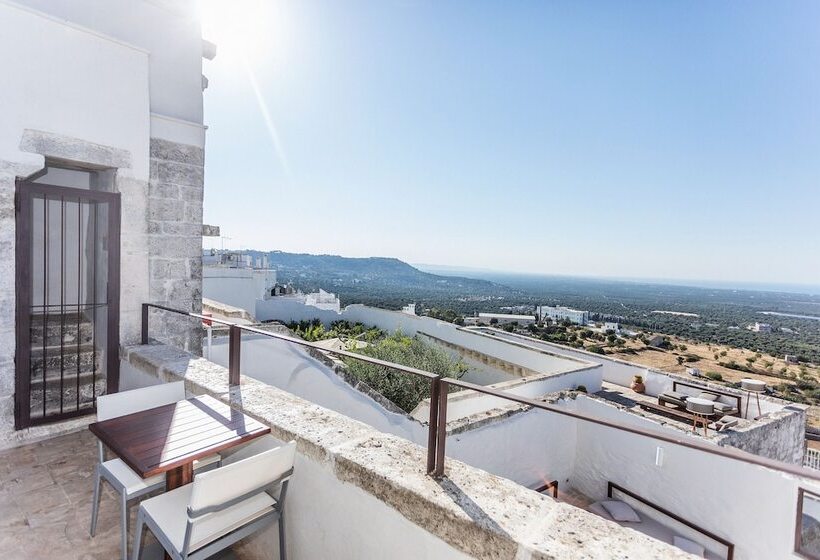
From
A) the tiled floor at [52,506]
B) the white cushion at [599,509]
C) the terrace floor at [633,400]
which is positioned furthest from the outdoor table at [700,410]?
the tiled floor at [52,506]

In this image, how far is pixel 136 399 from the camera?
2629 millimetres

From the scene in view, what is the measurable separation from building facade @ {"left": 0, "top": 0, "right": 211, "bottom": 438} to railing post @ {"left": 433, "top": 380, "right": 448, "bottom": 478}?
3810 mm

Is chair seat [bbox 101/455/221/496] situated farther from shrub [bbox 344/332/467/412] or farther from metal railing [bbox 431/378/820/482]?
shrub [bbox 344/332/467/412]

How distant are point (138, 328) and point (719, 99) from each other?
27.6 metres

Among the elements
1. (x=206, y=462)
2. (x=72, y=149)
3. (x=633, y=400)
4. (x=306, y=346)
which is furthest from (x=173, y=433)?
(x=633, y=400)

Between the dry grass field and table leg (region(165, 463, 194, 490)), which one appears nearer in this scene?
table leg (region(165, 463, 194, 490))

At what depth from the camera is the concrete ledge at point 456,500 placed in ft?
3.92

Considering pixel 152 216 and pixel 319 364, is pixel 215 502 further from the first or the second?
pixel 319 364

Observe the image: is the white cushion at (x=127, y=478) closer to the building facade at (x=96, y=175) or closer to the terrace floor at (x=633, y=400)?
the building facade at (x=96, y=175)

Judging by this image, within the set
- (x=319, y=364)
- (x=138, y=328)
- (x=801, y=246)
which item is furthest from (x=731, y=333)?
(x=138, y=328)

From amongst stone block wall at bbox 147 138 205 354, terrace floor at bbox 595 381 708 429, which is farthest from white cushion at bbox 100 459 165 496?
terrace floor at bbox 595 381 708 429

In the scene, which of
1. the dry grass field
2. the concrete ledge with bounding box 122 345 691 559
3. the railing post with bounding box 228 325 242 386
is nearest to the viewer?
the concrete ledge with bounding box 122 345 691 559

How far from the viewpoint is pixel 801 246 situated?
5031cm

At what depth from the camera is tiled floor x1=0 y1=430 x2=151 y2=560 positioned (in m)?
2.17
